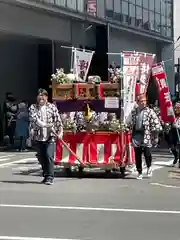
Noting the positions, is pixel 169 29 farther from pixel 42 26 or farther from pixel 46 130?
pixel 46 130

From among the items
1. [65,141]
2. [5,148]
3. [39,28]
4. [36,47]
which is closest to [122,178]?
[65,141]

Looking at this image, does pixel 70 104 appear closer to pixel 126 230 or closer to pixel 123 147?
pixel 123 147

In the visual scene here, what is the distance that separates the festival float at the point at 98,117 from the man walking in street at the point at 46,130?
1.18 meters

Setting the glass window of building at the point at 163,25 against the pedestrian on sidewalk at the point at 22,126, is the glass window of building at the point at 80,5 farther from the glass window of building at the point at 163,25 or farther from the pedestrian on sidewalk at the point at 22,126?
the glass window of building at the point at 163,25

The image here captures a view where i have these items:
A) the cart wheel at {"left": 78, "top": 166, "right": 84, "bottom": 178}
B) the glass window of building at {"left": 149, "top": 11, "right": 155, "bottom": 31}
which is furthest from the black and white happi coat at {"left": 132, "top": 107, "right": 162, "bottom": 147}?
the glass window of building at {"left": 149, "top": 11, "right": 155, "bottom": 31}

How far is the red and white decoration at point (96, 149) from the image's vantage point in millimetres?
13938

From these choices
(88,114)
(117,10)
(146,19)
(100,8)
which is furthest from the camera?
(146,19)

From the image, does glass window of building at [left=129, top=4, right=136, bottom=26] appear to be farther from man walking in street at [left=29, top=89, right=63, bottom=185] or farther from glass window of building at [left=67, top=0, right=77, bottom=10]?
man walking in street at [left=29, top=89, right=63, bottom=185]

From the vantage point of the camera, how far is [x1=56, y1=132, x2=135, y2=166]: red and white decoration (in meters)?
13.9

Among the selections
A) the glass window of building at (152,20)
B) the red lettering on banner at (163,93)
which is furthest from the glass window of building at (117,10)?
the red lettering on banner at (163,93)

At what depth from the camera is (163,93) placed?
1496 cm

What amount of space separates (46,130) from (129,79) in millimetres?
2617

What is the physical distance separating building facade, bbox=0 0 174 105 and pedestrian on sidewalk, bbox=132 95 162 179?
1032 centimetres

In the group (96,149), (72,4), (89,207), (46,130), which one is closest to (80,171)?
(96,149)
